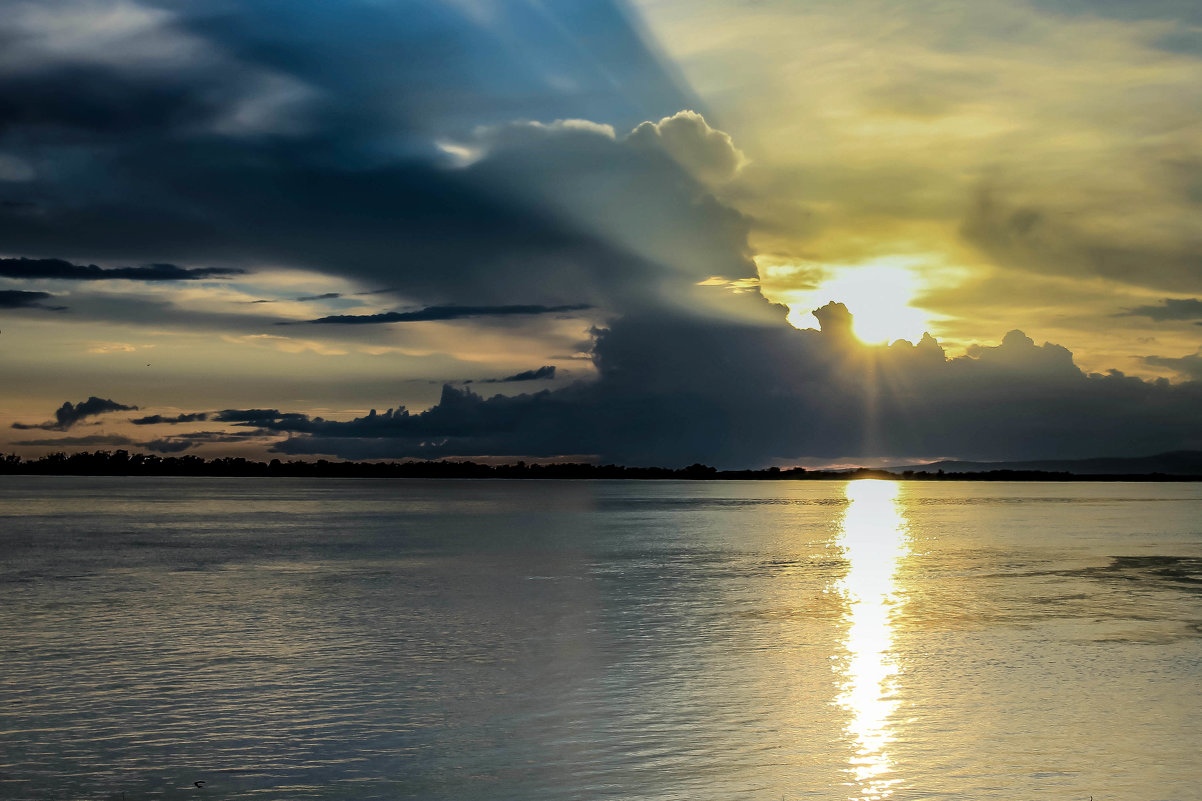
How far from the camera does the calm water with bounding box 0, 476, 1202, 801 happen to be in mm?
14992

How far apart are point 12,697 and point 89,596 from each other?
19794 mm

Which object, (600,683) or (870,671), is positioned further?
(870,671)

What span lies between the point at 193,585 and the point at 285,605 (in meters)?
8.90

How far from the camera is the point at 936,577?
1833 inches

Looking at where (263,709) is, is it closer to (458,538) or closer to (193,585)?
(193,585)

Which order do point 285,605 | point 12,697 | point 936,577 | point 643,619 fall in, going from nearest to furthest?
point 12,697, point 643,619, point 285,605, point 936,577

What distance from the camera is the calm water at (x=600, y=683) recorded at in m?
15.0

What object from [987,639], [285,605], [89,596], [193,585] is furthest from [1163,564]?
[89,596]

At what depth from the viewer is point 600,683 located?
72.2ft

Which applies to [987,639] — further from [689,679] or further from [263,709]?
[263,709]

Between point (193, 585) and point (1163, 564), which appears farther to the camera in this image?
point (1163, 564)

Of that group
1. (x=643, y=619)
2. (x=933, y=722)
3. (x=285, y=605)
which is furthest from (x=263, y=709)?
(x=285, y=605)

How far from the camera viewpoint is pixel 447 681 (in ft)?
73.4

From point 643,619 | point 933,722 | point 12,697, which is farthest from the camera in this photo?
point 643,619
